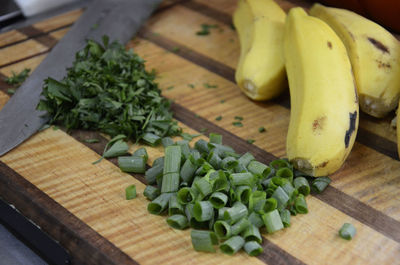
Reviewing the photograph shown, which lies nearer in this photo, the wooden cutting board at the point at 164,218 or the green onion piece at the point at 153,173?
the wooden cutting board at the point at 164,218

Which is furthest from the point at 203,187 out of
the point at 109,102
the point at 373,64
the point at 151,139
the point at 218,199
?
the point at 373,64

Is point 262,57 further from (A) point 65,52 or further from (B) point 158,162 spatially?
(A) point 65,52

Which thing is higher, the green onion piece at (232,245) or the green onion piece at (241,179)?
the green onion piece at (241,179)

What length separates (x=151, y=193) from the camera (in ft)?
5.46

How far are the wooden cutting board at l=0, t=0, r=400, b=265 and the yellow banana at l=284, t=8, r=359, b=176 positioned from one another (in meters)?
0.12

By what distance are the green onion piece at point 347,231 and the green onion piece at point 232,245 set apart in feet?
0.86

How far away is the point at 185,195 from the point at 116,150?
338 mm

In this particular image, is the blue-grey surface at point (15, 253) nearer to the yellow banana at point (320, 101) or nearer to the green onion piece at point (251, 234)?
the green onion piece at point (251, 234)

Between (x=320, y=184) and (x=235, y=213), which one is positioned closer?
(x=235, y=213)

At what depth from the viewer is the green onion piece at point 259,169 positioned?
169cm

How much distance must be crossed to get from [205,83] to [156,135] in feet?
1.27

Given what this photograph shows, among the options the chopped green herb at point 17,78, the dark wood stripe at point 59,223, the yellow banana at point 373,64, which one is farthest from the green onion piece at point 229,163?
the chopped green herb at point 17,78

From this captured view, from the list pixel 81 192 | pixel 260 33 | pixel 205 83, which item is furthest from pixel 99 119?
pixel 260 33

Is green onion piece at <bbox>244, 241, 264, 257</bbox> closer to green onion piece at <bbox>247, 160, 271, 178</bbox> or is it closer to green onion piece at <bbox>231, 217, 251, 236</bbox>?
green onion piece at <bbox>231, 217, 251, 236</bbox>
